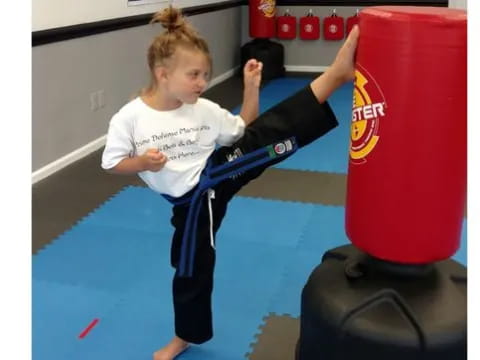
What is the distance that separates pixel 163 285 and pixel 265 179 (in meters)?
1.45

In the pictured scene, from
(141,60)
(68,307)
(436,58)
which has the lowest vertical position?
(68,307)

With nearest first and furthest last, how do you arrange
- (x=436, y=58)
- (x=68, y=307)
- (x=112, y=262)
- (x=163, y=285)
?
(x=436, y=58)
(x=68, y=307)
(x=163, y=285)
(x=112, y=262)

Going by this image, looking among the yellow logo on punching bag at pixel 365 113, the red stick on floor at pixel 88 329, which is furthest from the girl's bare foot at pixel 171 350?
the yellow logo on punching bag at pixel 365 113

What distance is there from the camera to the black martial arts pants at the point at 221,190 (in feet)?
5.78

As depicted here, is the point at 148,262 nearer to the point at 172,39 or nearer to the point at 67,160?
the point at 172,39

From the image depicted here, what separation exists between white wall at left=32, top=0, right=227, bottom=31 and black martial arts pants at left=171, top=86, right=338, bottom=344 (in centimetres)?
226

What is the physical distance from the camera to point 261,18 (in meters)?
6.91

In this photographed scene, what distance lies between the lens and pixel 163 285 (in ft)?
8.45

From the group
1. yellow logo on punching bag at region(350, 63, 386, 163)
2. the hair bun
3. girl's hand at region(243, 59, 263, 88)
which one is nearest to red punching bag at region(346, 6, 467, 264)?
yellow logo on punching bag at region(350, 63, 386, 163)

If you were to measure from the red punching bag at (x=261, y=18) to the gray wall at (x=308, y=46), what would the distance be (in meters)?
0.40

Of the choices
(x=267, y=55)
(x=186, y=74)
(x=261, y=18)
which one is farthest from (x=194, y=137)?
(x=261, y=18)

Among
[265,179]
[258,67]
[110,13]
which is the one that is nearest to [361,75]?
[258,67]
